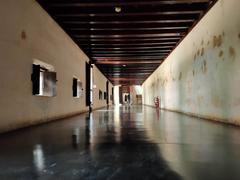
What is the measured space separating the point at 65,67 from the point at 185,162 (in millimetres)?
6964

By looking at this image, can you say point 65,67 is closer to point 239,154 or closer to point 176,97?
point 176,97

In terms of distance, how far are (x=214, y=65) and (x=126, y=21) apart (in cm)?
288

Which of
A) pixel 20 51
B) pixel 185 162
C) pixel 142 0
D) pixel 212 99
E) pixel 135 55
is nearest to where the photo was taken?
pixel 185 162

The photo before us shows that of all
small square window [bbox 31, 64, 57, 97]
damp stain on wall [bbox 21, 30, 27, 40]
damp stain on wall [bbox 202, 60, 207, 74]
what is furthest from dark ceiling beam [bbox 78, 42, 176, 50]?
damp stain on wall [bbox 21, 30, 27, 40]

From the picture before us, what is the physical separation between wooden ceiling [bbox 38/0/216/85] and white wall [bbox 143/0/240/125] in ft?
1.53

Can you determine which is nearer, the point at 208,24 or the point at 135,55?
the point at 208,24

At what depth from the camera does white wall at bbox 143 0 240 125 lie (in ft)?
17.0

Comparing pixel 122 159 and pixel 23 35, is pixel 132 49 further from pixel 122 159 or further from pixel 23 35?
pixel 122 159

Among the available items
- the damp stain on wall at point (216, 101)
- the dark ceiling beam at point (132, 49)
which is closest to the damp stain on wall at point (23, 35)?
the damp stain on wall at point (216, 101)

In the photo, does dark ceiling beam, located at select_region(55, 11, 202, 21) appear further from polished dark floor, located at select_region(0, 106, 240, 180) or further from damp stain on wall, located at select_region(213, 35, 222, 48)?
polished dark floor, located at select_region(0, 106, 240, 180)

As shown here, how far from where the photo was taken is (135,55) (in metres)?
13.3

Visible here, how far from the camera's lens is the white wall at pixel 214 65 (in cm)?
517

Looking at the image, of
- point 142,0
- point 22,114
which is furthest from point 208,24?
point 22,114

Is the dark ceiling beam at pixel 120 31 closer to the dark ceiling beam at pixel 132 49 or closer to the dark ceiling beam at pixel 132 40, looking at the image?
the dark ceiling beam at pixel 132 40
